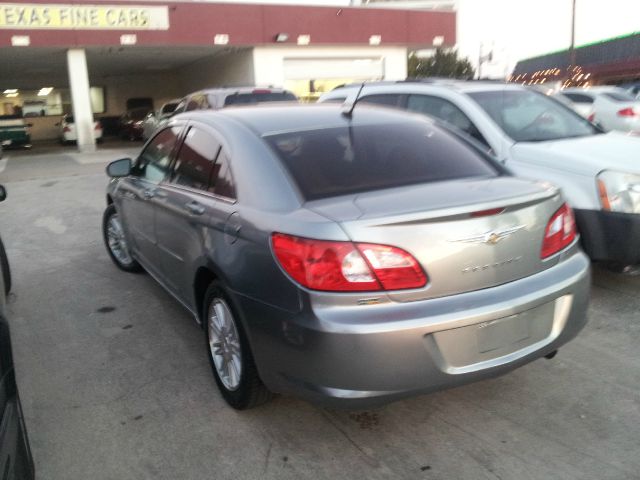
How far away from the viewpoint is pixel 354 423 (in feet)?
10.5

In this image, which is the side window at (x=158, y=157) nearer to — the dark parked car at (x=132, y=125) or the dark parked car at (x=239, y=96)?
the dark parked car at (x=239, y=96)

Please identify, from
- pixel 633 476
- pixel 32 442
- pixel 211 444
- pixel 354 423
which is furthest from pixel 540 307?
pixel 32 442

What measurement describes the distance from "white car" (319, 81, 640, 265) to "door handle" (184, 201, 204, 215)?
1.16 meters

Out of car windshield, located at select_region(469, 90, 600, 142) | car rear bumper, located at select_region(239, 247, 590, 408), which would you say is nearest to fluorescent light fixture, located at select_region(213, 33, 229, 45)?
car windshield, located at select_region(469, 90, 600, 142)

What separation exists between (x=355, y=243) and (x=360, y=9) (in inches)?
848

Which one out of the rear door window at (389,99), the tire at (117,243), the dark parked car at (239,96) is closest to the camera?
the tire at (117,243)

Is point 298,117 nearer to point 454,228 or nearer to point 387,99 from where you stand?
point 454,228

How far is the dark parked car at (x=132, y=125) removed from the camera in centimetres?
2536

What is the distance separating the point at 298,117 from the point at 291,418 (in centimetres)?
176

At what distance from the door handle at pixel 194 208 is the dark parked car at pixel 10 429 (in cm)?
136

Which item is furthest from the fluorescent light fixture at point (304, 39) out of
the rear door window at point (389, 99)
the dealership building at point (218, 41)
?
the rear door window at point (389, 99)

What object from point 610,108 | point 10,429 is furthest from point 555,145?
point 610,108

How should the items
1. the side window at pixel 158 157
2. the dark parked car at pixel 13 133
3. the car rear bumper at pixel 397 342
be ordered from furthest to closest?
the dark parked car at pixel 13 133 → the side window at pixel 158 157 → the car rear bumper at pixel 397 342

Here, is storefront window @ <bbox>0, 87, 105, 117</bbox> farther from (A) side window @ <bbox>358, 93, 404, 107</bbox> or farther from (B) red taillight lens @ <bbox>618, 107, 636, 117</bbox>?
(A) side window @ <bbox>358, 93, 404, 107</bbox>
